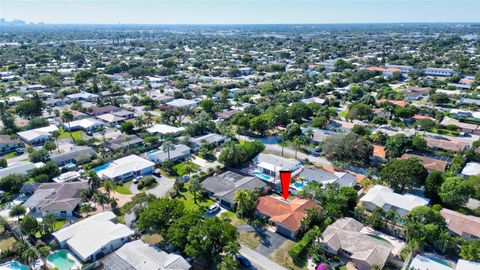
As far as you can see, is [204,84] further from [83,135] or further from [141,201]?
[141,201]

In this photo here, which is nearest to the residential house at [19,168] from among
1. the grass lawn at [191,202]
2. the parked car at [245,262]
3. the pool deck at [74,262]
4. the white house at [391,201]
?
the pool deck at [74,262]

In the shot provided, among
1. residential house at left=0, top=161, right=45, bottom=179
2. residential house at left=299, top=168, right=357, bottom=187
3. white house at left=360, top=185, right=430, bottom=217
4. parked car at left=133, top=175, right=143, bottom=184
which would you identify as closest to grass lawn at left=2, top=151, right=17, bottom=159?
residential house at left=0, top=161, right=45, bottom=179

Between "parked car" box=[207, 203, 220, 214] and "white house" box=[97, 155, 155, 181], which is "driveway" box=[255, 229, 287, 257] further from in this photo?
"white house" box=[97, 155, 155, 181]

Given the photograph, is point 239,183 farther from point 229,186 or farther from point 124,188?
point 124,188

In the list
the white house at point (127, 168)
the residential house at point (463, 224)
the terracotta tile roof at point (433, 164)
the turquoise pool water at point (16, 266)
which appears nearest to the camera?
the turquoise pool water at point (16, 266)

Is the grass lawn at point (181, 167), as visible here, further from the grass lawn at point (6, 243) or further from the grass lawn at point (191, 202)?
the grass lawn at point (6, 243)

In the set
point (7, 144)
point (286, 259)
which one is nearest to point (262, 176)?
point (286, 259)
